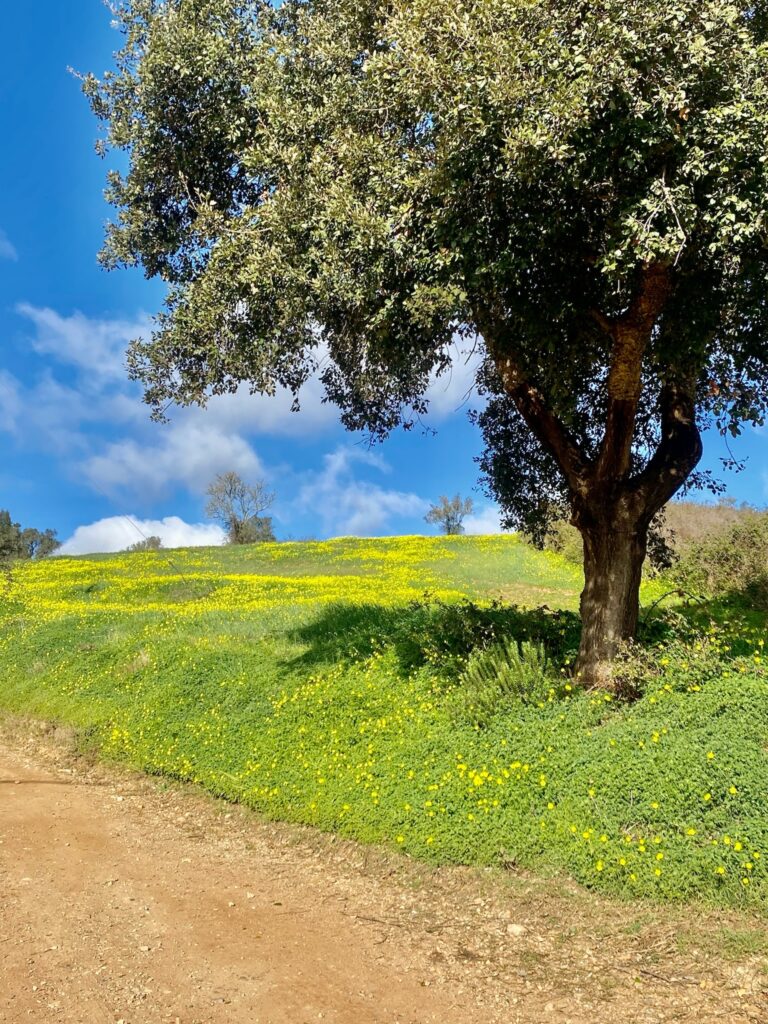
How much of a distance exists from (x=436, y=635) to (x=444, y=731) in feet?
11.5

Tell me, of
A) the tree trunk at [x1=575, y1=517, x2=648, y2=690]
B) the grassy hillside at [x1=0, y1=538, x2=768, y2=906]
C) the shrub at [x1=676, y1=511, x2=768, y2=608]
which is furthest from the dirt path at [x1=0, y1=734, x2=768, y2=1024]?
the shrub at [x1=676, y1=511, x2=768, y2=608]

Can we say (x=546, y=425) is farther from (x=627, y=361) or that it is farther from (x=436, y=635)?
(x=436, y=635)

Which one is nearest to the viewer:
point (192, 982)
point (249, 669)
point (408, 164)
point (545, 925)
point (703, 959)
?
point (192, 982)

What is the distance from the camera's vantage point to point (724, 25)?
25.1 feet

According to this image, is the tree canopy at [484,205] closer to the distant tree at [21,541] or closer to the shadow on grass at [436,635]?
the shadow on grass at [436,635]

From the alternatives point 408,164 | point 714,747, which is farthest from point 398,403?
point 714,747

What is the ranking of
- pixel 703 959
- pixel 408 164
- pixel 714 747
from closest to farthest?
1. pixel 703 959
2. pixel 714 747
3. pixel 408 164

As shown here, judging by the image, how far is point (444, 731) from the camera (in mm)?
10078

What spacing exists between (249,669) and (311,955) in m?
8.13

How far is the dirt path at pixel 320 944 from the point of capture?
18.3 feet

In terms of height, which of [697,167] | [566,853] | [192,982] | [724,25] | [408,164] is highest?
[724,25]

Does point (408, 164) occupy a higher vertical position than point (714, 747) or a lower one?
higher

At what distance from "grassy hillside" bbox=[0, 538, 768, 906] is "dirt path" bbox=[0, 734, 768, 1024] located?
0.55 metres

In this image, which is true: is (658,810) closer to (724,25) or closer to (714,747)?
(714,747)
